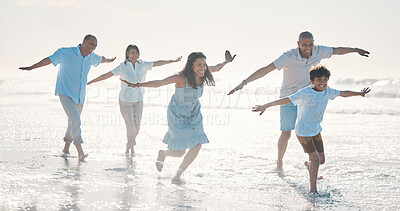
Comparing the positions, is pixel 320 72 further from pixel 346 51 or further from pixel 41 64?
pixel 41 64

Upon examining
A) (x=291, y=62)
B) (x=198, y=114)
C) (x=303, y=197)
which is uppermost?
(x=291, y=62)

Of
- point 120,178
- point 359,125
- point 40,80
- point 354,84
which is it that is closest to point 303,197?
point 120,178

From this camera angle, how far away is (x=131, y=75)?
27.8 feet

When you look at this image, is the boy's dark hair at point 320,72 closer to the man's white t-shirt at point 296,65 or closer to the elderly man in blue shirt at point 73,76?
the man's white t-shirt at point 296,65

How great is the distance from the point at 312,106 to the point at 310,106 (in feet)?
0.08

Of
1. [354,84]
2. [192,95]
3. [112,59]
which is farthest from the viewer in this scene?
[354,84]

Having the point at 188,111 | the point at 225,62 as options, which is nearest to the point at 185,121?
the point at 188,111

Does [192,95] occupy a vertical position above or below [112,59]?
below

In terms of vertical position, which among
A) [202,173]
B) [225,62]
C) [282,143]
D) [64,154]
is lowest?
[202,173]

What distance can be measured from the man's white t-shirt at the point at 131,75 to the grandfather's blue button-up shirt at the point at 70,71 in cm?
85

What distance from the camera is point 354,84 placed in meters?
39.0

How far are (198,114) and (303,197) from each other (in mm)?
1751

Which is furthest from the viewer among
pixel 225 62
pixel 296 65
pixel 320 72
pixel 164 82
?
pixel 225 62

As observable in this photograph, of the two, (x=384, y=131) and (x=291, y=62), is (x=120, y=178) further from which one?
(x=384, y=131)
